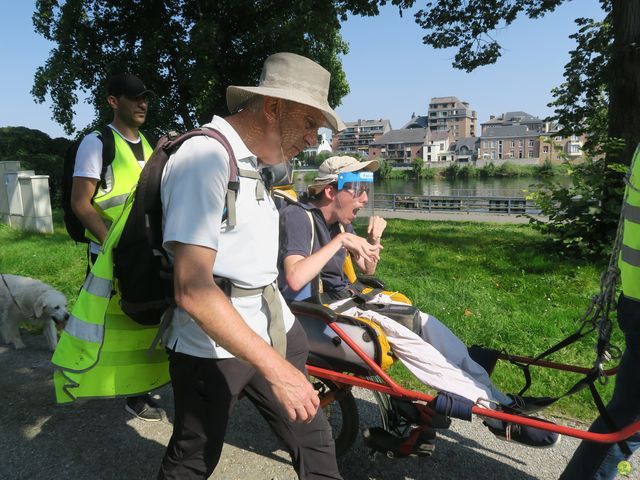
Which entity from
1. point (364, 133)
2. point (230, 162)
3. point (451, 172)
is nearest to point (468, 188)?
point (451, 172)

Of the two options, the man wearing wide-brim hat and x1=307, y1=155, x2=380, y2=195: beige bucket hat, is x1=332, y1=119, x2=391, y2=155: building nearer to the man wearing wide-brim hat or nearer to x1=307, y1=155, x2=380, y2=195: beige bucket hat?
x1=307, y1=155, x2=380, y2=195: beige bucket hat

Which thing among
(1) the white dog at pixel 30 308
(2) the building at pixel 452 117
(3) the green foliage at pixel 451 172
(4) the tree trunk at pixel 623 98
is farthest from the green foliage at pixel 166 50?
(2) the building at pixel 452 117

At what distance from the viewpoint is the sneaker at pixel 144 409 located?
334cm

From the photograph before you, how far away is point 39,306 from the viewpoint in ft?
14.7

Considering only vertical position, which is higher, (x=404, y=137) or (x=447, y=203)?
(x=404, y=137)

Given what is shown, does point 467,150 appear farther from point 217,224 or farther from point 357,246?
point 217,224

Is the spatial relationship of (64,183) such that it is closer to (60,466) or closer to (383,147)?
(60,466)

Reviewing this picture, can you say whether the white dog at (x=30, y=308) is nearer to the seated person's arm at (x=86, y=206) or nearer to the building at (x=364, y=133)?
the seated person's arm at (x=86, y=206)

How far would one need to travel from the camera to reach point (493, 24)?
42.6 ft

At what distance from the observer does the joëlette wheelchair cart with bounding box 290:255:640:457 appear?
2.17 metres

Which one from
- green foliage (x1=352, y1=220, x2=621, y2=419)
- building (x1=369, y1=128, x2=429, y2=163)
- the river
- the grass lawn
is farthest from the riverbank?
building (x1=369, y1=128, x2=429, y2=163)

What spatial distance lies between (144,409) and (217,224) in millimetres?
2405

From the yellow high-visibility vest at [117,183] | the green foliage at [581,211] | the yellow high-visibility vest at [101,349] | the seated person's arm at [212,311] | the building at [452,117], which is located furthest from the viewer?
the building at [452,117]

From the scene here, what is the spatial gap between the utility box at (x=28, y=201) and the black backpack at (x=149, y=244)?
9948 millimetres
